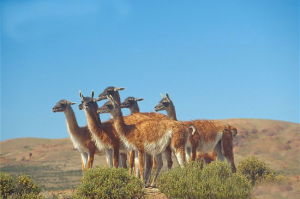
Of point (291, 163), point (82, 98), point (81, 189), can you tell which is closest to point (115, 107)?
point (82, 98)

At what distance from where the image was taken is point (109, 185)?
1429 centimetres

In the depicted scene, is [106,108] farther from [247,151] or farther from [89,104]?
[247,151]

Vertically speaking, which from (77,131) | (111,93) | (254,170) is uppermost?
(111,93)

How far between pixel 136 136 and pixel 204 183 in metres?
3.41

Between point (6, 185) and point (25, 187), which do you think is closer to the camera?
point (6, 185)

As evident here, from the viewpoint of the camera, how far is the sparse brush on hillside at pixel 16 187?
15.8m

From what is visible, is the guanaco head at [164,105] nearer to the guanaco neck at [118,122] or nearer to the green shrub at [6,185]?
the guanaco neck at [118,122]

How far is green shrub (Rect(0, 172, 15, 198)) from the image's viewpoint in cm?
1573

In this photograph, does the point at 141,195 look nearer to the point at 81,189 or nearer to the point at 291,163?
the point at 81,189

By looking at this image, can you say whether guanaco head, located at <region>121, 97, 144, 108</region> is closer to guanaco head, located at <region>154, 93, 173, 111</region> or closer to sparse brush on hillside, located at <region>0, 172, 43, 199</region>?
guanaco head, located at <region>154, 93, 173, 111</region>

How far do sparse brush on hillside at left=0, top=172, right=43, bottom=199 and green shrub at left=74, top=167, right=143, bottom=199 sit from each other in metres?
2.35

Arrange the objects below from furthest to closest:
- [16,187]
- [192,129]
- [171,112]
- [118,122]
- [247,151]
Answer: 1. [247,151]
2. [171,112]
3. [192,129]
4. [118,122]
5. [16,187]

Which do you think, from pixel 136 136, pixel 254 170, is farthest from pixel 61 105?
pixel 254 170

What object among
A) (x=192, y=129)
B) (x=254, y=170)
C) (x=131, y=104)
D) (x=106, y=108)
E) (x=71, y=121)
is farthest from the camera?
(x=254, y=170)
